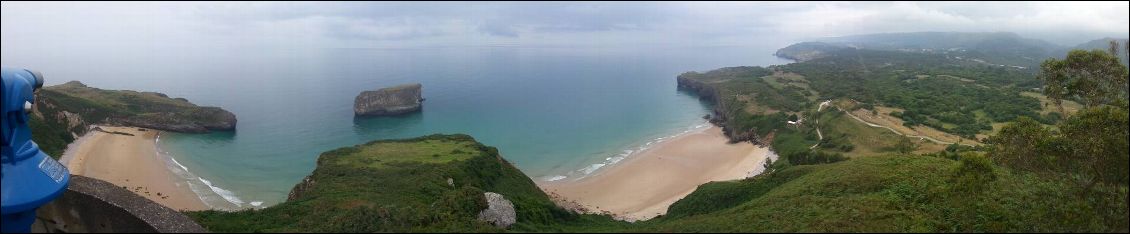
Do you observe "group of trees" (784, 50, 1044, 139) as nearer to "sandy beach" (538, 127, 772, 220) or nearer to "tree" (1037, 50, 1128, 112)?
"sandy beach" (538, 127, 772, 220)

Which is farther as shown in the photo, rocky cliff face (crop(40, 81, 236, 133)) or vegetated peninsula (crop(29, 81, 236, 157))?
rocky cliff face (crop(40, 81, 236, 133))

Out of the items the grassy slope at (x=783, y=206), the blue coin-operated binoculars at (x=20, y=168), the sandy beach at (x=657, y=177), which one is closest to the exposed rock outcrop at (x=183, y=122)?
the grassy slope at (x=783, y=206)

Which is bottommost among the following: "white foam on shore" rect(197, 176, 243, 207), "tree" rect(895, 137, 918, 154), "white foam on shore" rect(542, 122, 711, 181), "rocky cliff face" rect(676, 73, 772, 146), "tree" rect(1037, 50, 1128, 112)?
"white foam on shore" rect(542, 122, 711, 181)

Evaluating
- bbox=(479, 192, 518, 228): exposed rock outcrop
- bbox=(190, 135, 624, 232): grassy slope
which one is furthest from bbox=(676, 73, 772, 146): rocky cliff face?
bbox=(479, 192, 518, 228): exposed rock outcrop

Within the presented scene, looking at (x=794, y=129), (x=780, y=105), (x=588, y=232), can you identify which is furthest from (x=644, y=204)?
(x=780, y=105)

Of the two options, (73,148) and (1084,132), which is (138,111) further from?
(1084,132)

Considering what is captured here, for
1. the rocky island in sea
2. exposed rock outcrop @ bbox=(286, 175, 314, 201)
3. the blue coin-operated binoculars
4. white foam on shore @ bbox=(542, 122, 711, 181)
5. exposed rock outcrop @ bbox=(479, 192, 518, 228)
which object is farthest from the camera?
white foam on shore @ bbox=(542, 122, 711, 181)

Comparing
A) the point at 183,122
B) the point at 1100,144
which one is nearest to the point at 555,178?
the point at 1100,144
